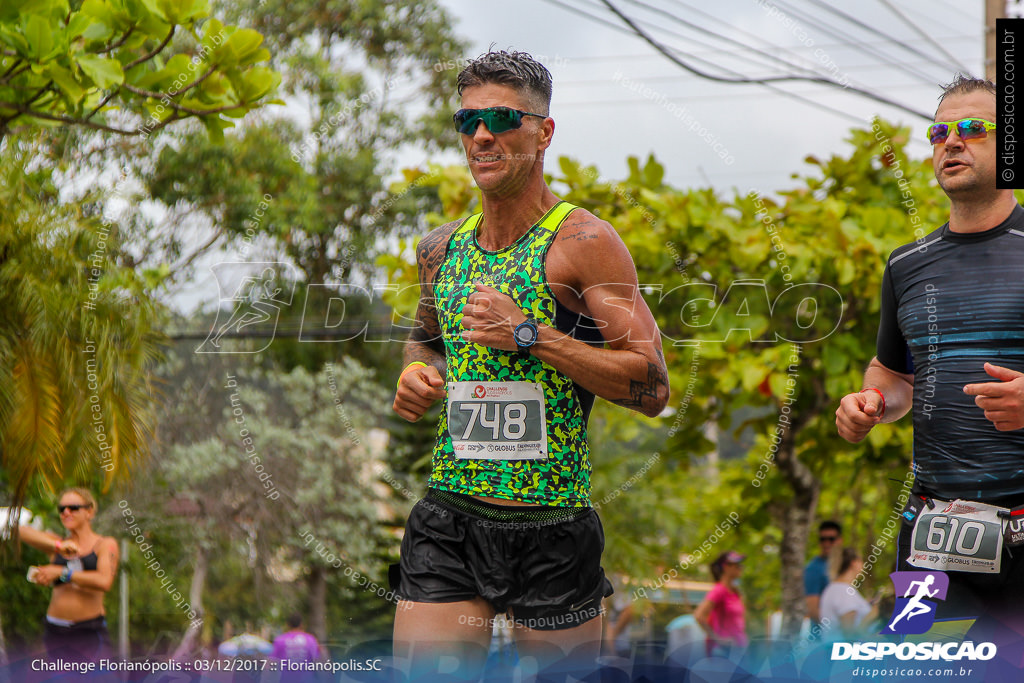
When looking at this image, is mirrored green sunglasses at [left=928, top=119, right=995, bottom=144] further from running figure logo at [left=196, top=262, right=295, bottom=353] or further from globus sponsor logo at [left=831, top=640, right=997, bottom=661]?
running figure logo at [left=196, top=262, right=295, bottom=353]

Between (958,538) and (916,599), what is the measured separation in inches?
7.3

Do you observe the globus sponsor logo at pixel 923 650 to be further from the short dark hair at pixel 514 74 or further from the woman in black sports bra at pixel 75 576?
the woman in black sports bra at pixel 75 576

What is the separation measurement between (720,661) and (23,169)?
13.6ft

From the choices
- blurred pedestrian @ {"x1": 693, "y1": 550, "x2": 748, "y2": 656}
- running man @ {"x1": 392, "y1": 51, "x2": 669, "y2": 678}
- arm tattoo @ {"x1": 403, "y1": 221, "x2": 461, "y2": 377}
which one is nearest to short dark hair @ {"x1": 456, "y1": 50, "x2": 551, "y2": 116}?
running man @ {"x1": 392, "y1": 51, "x2": 669, "y2": 678}

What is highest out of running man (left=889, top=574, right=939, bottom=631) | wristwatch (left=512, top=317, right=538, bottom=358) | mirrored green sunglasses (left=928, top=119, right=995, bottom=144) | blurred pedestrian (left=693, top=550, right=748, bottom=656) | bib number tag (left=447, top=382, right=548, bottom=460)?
mirrored green sunglasses (left=928, top=119, right=995, bottom=144)

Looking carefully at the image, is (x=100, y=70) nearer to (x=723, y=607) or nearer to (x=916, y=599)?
(x=916, y=599)

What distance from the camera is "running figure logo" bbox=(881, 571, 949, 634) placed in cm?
239

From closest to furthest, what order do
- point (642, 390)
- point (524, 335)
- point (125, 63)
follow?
point (524, 335)
point (642, 390)
point (125, 63)

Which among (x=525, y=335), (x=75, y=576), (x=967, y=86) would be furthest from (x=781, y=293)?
(x=75, y=576)

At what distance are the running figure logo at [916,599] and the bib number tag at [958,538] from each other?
0.03 meters

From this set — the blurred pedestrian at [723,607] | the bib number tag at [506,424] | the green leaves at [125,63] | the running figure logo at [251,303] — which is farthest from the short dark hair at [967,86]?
the running figure logo at [251,303]

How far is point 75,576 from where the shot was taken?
538cm

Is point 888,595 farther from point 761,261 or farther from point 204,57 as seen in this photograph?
point 204,57

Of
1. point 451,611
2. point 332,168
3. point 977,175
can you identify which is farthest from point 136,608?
point 977,175
